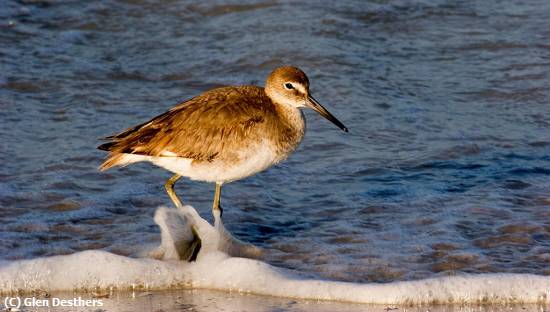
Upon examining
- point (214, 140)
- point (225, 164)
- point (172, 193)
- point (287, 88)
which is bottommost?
point (172, 193)

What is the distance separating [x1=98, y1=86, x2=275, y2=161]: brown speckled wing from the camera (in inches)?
298

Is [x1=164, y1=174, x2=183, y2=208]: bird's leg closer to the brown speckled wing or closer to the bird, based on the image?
the bird

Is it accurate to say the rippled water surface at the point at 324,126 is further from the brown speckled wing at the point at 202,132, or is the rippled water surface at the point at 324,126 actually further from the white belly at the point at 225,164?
the brown speckled wing at the point at 202,132

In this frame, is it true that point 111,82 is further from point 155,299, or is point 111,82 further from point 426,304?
point 426,304

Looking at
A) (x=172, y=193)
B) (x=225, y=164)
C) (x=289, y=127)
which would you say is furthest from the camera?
(x=172, y=193)

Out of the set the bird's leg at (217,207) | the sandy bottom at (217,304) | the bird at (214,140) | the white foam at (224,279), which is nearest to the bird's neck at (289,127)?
the bird at (214,140)

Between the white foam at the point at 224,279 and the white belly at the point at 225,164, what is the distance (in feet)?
1.38

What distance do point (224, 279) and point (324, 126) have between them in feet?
11.2

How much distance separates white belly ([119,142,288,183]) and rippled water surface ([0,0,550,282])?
54 centimetres

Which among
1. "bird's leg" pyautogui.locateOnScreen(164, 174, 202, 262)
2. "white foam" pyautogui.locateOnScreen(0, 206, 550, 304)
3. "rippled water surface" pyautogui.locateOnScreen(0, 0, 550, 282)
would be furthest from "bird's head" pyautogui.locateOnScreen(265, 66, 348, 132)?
"white foam" pyautogui.locateOnScreen(0, 206, 550, 304)

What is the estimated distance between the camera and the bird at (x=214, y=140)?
297 inches

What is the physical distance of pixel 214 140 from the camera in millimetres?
7574

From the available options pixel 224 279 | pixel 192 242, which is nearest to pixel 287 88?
pixel 192 242
